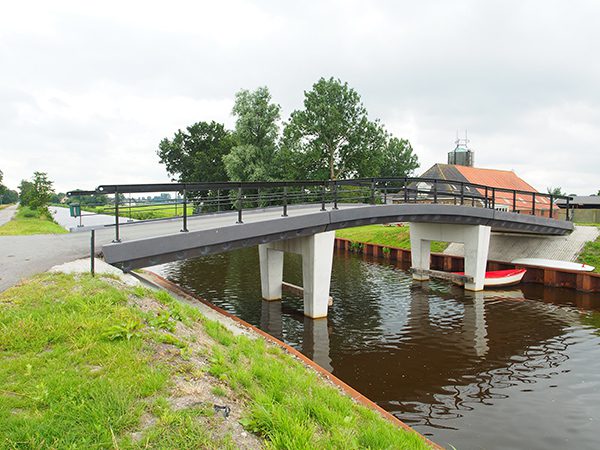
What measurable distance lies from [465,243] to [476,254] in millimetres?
819

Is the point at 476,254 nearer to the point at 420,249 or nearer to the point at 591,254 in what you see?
the point at 420,249

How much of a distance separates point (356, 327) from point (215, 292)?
A: 7.72 m

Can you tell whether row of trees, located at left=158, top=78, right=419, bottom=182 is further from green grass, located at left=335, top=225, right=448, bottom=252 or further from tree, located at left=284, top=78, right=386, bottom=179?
green grass, located at left=335, top=225, right=448, bottom=252

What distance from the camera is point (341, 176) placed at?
47156 mm

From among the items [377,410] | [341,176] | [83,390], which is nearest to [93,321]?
[83,390]

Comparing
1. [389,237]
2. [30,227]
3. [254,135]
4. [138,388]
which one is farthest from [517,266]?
[254,135]

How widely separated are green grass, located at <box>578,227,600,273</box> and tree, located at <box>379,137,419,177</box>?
61.2 m

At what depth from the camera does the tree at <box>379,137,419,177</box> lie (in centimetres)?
8300

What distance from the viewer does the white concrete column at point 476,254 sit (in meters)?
19.5

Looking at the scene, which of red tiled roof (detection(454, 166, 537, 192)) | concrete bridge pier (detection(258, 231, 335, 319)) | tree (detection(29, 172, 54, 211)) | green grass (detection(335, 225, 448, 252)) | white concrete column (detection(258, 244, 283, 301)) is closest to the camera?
concrete bridge pier (detection(258, 231, 335, 319))

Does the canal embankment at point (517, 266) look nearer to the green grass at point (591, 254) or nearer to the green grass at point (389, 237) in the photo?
the green grass at point (389, 237)

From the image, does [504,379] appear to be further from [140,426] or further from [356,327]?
[140,426]

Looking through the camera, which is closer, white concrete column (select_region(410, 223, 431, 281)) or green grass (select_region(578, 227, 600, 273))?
green grass (select_region(578, 227, 600, 273))

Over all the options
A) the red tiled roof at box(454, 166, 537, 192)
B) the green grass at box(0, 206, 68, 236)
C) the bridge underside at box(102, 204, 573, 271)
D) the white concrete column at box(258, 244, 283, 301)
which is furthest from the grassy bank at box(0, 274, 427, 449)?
the red tiled roof at box(454, 166, 537, 192)
